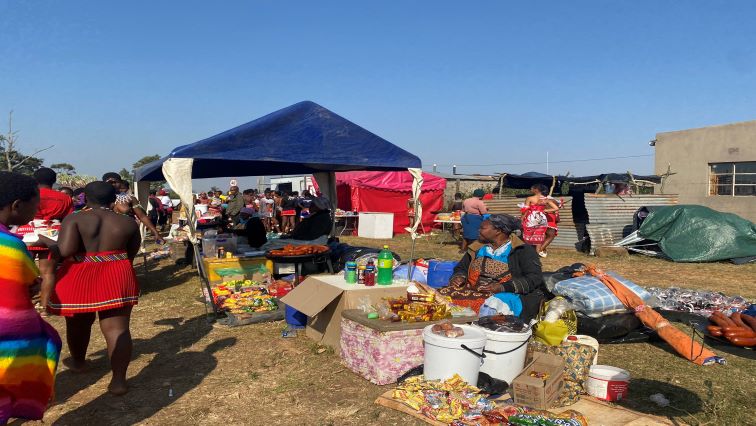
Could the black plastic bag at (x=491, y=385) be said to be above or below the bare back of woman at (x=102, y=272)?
below

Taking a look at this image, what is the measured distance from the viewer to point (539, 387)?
3980 mm

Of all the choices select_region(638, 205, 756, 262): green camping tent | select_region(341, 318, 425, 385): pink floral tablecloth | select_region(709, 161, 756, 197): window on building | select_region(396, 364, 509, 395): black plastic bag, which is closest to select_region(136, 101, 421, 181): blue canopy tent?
select_region(341, 318, 425, 385): pink floral tablecloth

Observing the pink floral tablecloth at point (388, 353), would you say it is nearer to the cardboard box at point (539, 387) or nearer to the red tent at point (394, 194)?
the cardboard box at point (539, 387)

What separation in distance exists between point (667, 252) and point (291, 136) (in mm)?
10039

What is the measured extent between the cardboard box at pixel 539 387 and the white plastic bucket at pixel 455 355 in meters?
0.35

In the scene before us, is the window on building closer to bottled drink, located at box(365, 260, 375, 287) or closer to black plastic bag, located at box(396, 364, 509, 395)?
bottled drink, located at box(365, 260, 375, 287)

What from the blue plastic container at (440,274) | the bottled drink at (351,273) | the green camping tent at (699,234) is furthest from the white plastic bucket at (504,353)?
the green camping tent at (699,234)

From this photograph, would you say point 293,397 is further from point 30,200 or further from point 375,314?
point 30,200

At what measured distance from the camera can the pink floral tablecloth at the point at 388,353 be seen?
4.53 meters

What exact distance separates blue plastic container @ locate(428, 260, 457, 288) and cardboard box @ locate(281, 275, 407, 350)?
1.74 m

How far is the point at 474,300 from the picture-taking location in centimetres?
554

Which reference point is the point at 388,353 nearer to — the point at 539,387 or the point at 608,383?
the point at 539,387

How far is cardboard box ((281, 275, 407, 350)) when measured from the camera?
5.27 m

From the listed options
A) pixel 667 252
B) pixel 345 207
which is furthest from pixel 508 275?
pixel 345 207
